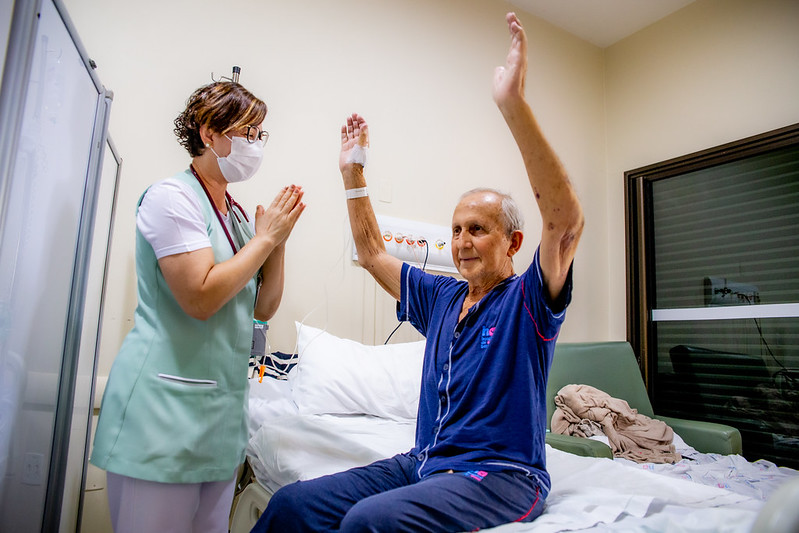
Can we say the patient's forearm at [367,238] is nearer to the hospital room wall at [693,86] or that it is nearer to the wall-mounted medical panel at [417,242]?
the wall-mounted medical panel at [417,242]

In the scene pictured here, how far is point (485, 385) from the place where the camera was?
48.9 inches

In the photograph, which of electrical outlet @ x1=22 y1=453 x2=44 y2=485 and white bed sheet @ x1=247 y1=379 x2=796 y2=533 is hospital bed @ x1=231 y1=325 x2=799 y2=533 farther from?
electrical outlet @ x1=22 y1=453 x2=44 y2=485

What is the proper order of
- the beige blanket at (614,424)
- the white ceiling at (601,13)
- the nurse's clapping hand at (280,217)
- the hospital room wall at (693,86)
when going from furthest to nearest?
the white ceiling at (601,13), the hospital room wall at (693,86), the beige blanket at (614,424), the nurse's clapping hand at (280,217)

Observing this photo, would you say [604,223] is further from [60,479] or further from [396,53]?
[60,479]

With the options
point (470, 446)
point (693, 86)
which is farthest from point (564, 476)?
point (693, 86)

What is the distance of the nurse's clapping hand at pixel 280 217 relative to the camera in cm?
126

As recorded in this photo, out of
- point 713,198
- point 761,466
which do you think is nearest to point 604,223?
point 713,198

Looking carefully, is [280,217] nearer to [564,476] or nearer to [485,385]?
[485,385]

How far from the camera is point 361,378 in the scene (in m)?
2.09

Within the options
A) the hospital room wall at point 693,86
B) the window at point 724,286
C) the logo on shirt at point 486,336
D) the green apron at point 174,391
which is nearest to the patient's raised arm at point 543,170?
the logo on shirt at point 486,336

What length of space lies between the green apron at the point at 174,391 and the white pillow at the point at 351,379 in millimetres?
769

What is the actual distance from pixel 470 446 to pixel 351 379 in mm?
952

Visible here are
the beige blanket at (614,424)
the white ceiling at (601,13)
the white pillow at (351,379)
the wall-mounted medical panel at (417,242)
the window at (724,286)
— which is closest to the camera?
the white pillow at (351,379)

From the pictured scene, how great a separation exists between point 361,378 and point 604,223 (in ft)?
8.38
